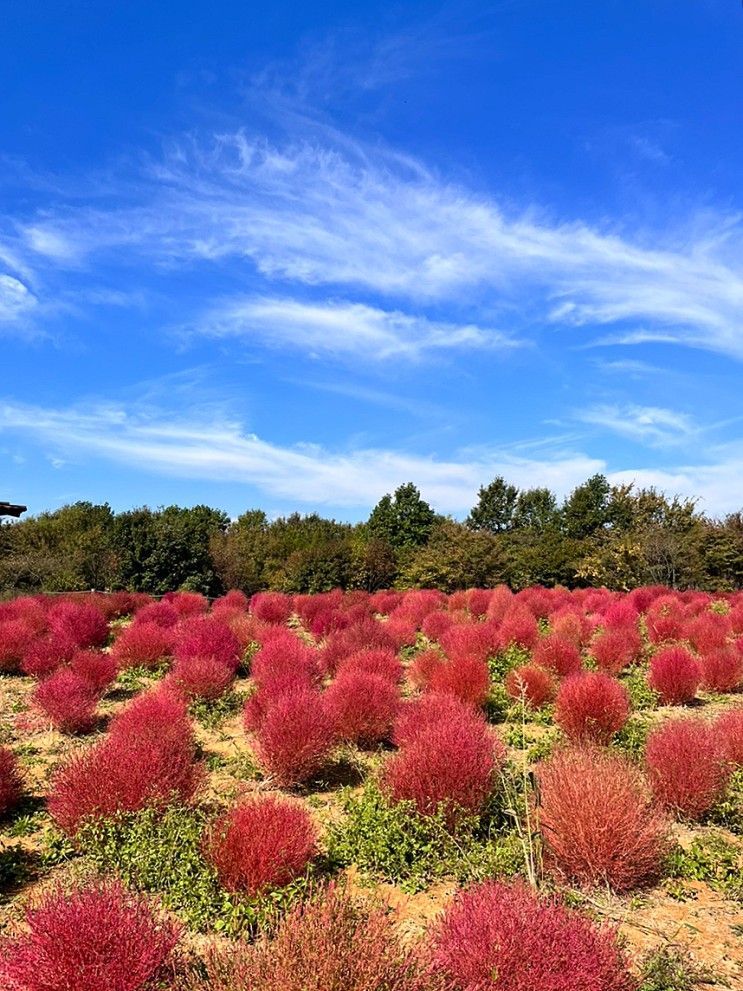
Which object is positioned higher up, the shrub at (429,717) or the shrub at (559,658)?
the shrub at (559,658)

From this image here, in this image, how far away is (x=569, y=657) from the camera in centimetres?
987

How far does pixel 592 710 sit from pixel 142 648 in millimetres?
7146

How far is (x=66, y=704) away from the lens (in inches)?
308

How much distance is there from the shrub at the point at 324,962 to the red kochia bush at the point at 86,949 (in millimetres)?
263

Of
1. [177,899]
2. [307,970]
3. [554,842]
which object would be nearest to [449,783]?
[554,842]

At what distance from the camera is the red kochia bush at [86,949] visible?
109 inches

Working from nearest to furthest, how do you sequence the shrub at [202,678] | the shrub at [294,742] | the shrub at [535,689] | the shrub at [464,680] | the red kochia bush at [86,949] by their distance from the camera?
the red kochia bush at [86,949], the shrub at [294,742], the shrub at [464,680], the shrub at [535,689], the shrub at [202,678]

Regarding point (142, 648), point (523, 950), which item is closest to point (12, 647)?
point (142, 648)

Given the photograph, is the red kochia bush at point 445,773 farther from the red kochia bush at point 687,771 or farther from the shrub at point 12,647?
the shrub at point 12,647

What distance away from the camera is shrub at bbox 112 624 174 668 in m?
11.1

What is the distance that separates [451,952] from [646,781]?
10.6ft

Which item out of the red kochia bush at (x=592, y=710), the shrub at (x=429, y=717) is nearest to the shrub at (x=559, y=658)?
the red kochia bush at (x=592, y=710)

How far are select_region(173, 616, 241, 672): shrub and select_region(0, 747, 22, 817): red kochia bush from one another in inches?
152

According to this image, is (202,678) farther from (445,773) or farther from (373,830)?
(445,773)
